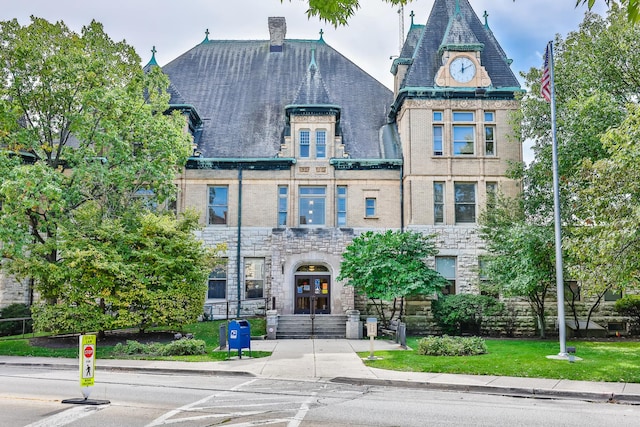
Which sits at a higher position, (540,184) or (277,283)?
(540,184)

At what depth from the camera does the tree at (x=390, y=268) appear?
2317 centimetres

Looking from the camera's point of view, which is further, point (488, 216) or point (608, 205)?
point (488, 216)

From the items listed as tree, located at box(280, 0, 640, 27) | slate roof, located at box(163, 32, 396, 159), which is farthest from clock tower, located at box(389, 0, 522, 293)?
tree, located at box(280, 0, 640, 27)

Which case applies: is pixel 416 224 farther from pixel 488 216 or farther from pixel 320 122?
pixel 320 122

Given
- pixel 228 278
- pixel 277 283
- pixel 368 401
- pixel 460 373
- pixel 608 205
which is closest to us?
pixel 368 401

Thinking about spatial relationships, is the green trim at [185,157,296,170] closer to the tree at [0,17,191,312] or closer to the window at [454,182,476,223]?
the tree at [0,17,191,312]

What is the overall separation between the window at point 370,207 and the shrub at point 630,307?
40.4 feet

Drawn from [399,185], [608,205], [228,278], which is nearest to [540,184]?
[399,185]

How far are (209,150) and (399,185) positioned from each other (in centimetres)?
1027

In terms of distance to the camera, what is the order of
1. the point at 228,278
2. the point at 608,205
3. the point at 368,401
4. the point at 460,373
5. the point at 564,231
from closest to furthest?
the point at 368,401 < the point at 460,373 < the point at 608,205 < the point at 564,231 < the point at 228,278

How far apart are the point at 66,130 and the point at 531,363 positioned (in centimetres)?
1935

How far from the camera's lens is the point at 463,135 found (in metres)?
28.5

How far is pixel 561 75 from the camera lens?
24594mm

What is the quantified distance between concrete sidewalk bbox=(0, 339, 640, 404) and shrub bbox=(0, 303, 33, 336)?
820cm
